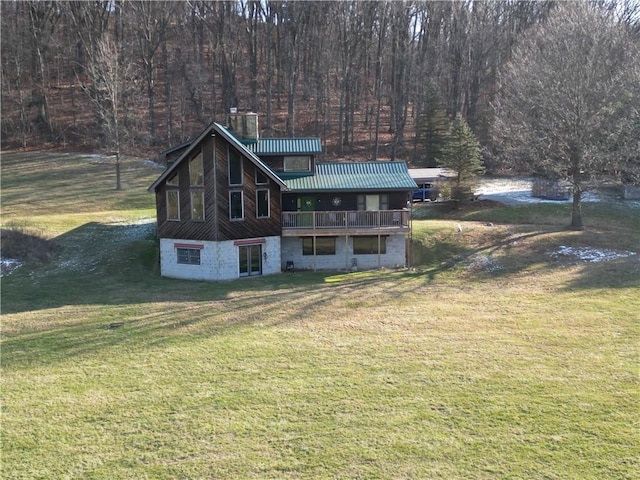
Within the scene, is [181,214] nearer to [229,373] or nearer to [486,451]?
[229,373]

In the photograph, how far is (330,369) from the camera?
49.0 feet

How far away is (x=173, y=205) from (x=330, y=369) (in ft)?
50.9

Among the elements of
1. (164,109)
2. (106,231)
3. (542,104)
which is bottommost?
(106,231)

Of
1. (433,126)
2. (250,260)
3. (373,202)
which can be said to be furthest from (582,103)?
(250,260)

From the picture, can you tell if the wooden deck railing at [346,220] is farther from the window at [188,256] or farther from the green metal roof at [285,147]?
the window at [188,256]

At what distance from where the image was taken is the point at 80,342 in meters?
17.2

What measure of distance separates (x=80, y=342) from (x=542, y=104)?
93.6 ft

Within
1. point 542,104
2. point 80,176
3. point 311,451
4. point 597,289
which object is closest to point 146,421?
point 311,451

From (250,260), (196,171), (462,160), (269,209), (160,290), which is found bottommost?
(160,290)

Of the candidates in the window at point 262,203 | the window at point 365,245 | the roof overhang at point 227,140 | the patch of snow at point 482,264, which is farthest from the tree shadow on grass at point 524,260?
the roof overhang at point 227,140

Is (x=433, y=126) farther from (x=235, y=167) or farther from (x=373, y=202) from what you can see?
(x=235, y=167)

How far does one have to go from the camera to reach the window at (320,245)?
29359 mm

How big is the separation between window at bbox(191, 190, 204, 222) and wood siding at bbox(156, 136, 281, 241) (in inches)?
7.0

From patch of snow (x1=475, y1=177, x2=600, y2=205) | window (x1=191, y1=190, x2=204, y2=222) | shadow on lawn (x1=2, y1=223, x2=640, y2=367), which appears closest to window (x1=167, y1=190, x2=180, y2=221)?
window (x1=191, y1=190, x2=204, y2=222)
